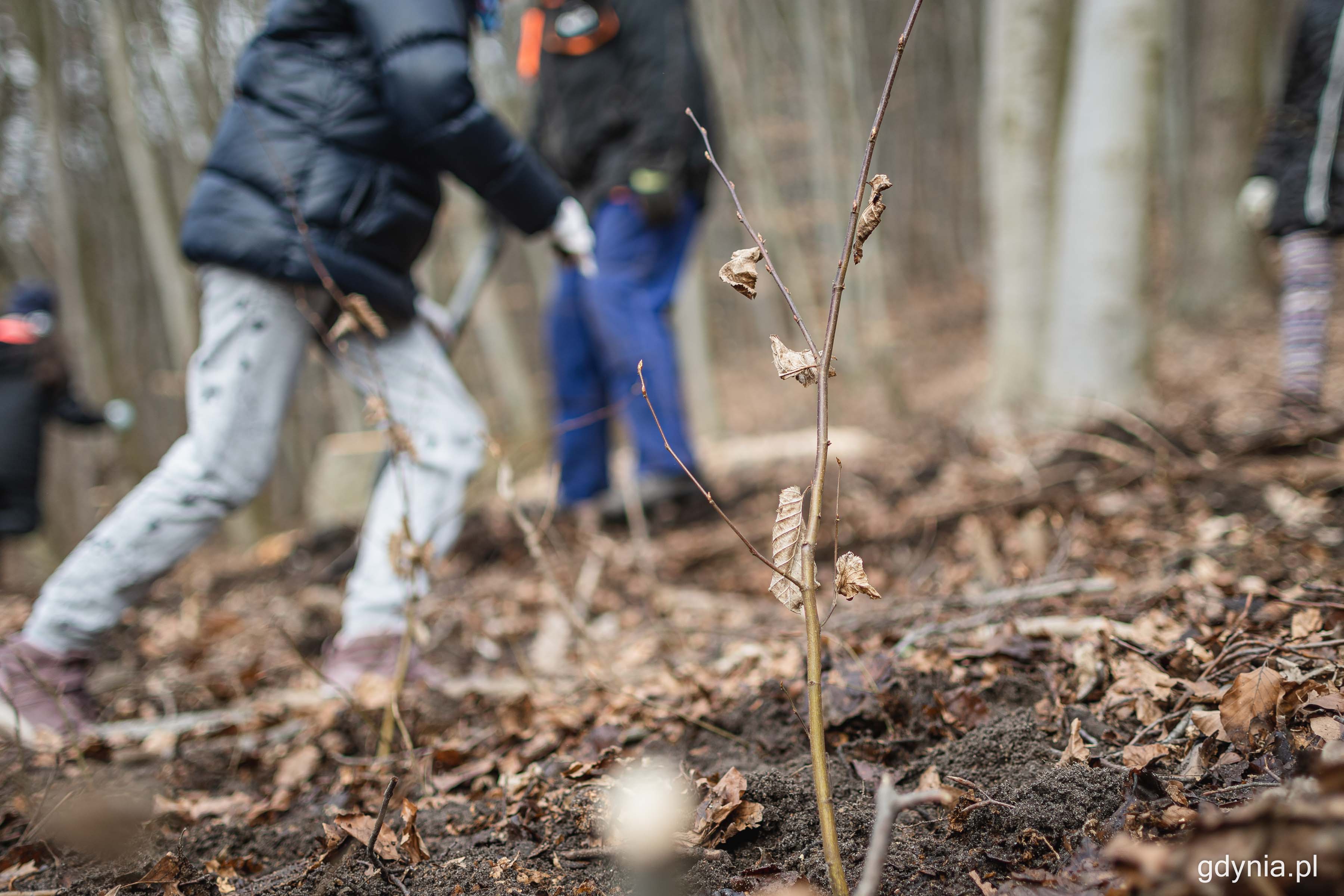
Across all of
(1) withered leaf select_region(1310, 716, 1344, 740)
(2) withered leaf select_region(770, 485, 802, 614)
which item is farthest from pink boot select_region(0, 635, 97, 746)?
(1) withered leaf select_region(1310, 716, 1344, 740)

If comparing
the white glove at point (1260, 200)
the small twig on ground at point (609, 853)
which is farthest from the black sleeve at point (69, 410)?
the white glove at point (1260, 200)

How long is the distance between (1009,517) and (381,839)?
2302 millimetres

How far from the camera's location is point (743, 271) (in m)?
0.99

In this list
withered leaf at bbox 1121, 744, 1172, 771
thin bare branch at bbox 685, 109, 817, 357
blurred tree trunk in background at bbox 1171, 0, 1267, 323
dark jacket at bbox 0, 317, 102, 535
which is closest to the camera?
thin bare branch at bbox 685, 109, 817, 357

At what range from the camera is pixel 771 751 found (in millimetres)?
1423

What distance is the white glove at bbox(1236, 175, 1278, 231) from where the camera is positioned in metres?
3.25

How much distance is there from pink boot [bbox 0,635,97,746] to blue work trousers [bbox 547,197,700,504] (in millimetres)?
2048

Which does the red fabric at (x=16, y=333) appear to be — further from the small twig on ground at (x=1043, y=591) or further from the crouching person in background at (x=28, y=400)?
the small twig on ground at (x=1043, y=591)

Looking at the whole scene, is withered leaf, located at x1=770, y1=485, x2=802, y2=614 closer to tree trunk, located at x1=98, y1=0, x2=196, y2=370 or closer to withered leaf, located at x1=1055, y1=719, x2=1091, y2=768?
withered leaf, located at x1=1055, y1=719, x2=1091, y2=768

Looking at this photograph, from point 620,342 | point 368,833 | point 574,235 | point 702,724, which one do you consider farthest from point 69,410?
point 702,724

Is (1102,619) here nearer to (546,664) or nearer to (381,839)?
(381,839)

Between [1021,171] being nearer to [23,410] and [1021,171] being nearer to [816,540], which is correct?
[816,540]

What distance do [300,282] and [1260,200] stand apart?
13.2ft

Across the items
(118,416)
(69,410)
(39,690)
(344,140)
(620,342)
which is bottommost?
(39,690)
